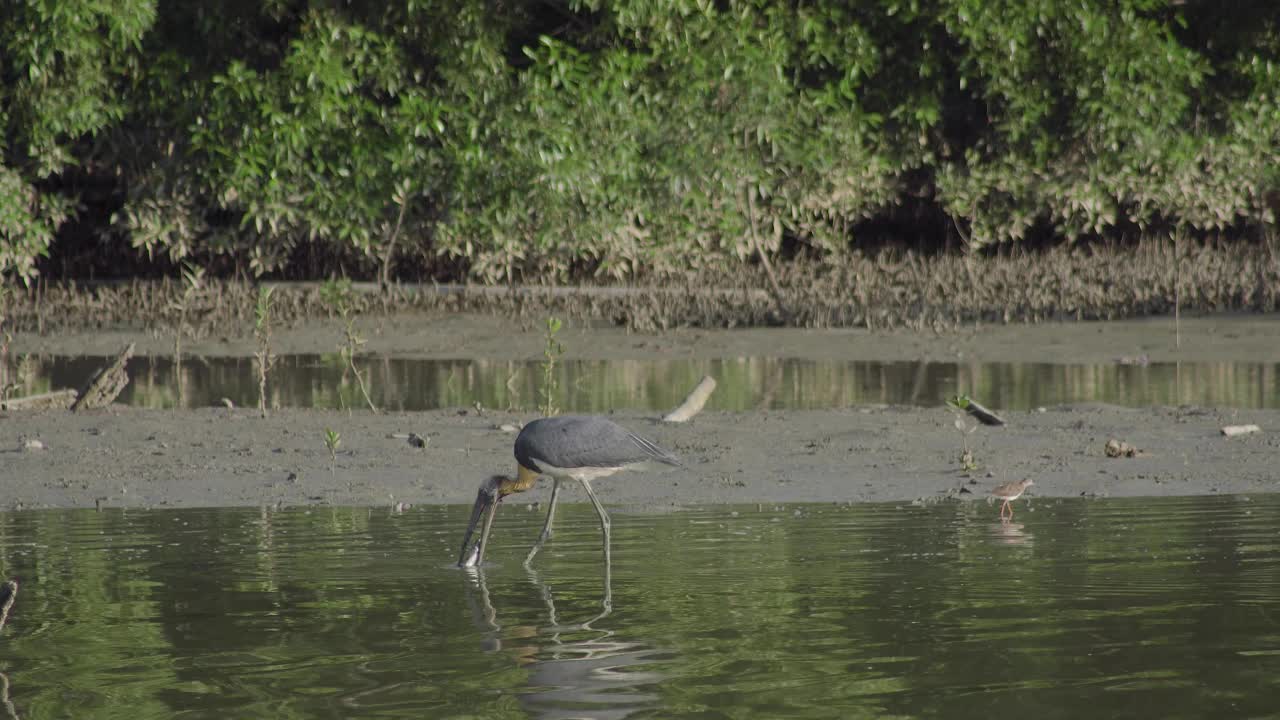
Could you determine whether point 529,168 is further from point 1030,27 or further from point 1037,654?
point 1037,654

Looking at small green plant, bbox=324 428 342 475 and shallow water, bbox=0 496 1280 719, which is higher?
small green plant, bbox=324 428 342 475

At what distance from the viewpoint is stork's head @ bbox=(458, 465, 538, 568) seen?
24.5ft

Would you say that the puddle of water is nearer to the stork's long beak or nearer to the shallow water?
the shallow water

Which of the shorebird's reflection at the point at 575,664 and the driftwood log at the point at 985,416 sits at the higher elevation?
the driftwood log at the point at 985,416

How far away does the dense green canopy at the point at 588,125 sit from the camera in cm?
1931

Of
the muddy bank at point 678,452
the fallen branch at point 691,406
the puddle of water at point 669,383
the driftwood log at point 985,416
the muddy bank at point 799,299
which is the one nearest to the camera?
the muddy bank at point 678,452

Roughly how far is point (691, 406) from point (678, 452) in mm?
966

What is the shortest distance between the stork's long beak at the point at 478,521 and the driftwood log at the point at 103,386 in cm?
513

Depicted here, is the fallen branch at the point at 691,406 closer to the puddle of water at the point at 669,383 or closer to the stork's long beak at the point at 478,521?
the puddle of water at the point at 669,383

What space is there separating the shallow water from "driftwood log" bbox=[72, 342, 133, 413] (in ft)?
11.1

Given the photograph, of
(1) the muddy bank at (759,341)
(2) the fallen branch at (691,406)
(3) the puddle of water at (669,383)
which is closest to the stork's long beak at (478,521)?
(2) the fallen branch at (691,406)

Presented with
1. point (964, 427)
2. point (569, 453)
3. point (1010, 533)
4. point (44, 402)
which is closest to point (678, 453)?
point (964, 427)

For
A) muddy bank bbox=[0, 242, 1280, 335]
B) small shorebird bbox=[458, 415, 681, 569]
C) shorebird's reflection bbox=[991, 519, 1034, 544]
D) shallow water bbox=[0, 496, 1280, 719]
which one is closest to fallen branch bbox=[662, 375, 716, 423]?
shallow water bbox=[0, 496, 1280, 719]

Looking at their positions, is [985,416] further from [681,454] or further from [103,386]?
[103,386]
